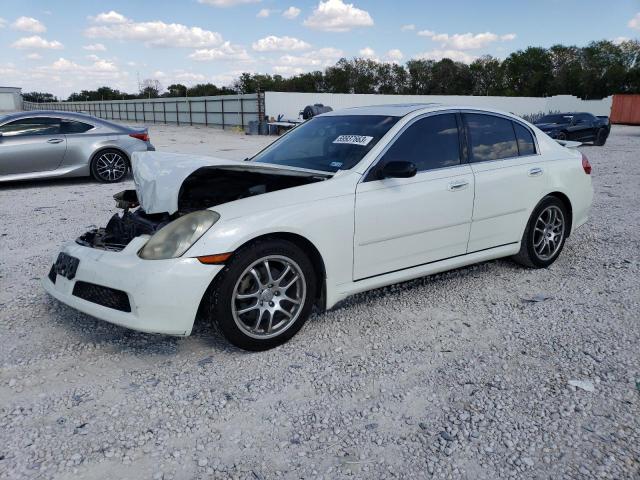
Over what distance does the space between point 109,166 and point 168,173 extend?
741 cm

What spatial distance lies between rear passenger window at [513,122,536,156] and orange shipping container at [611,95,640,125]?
170 feet

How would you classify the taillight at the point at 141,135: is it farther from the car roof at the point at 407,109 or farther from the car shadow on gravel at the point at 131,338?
the car shadow on gravel at the point at 131,338

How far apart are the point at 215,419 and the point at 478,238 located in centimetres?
263

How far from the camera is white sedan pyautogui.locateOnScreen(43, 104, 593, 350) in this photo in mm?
3074

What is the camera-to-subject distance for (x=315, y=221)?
335cm

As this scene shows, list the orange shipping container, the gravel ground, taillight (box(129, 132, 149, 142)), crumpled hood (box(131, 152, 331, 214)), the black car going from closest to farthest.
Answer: the gravel ground < crumpled hood (box(131, 152, 331, 214)) < taillight (box(129, 132, 149, 142)) < the black car < the orange shipping container

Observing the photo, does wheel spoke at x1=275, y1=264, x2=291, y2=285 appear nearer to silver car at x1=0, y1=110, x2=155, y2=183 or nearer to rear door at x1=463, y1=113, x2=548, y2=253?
rear door at x1=463, y1=113, x2=548, y2=253

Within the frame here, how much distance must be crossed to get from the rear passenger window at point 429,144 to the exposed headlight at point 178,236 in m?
1.37

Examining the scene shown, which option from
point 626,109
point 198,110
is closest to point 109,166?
point 198,110

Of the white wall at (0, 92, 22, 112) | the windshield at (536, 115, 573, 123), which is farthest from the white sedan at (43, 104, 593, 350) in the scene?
the white wall at (0, 92, 22, 112)

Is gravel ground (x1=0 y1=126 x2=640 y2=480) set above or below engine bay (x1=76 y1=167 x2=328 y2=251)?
below

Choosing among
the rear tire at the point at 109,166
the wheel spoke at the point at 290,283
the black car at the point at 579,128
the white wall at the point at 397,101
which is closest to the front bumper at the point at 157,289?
the wheel spoke at the point at 290,283

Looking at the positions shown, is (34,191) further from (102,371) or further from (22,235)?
(102,371)

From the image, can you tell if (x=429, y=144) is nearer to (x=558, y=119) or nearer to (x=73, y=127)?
(x=73, y=127)
